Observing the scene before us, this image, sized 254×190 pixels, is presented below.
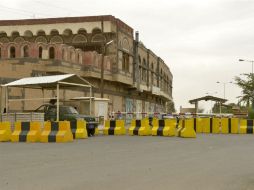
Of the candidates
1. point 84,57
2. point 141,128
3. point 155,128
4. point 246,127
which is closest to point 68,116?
point 141,128

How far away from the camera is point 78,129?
21.4m

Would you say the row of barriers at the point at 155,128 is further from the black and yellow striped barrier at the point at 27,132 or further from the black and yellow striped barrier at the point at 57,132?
the black and yellow striped barrier at the point at 27,132

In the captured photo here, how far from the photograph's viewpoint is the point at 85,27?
48.7 metres

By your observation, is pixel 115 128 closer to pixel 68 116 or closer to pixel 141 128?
pixel 141 128

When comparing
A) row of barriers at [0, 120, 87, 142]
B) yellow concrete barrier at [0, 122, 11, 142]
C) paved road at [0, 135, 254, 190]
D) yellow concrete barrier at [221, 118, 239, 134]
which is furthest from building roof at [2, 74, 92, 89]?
paved road at [0, 135, 254, 190]

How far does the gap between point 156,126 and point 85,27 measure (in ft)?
87.3

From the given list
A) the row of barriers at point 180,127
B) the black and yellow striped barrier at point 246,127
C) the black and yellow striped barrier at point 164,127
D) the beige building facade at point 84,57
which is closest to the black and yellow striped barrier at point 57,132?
the row of barriers at point 180,127

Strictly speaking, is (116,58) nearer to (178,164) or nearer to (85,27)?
(85,27)

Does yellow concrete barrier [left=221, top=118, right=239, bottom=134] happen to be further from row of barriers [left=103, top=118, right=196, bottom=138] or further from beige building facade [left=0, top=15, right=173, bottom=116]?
beige building facade [left=0, top=15, right=173, bottom=116]

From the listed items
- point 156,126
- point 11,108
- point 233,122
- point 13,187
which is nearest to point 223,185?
point 13,187

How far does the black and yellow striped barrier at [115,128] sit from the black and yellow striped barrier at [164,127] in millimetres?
2127

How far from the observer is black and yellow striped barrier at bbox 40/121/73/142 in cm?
1864

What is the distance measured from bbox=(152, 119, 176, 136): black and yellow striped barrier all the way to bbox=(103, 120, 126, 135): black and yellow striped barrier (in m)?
2.13

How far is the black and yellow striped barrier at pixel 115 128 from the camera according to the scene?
83.5ft
